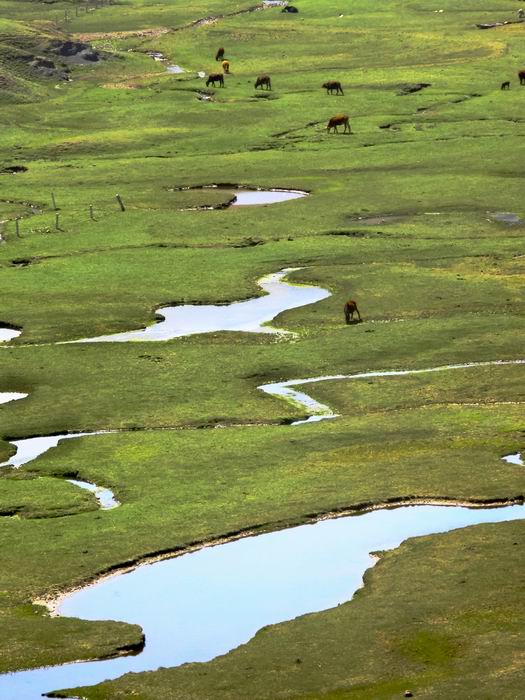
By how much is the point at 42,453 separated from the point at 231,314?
46.4ft

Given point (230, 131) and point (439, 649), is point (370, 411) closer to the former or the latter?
→ point (439, 649)

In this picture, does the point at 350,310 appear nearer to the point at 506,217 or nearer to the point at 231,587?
the point at 506,217

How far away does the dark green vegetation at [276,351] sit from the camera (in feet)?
89.0

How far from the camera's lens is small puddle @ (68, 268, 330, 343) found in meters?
49.4

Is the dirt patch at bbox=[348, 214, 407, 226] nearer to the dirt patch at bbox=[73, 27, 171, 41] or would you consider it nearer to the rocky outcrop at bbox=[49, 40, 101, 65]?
the rocky outcrop at bbox=[49, 40, 101, 65]

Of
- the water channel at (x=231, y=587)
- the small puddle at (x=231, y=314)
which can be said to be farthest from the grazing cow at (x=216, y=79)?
the water channel at (x=231, y=587)

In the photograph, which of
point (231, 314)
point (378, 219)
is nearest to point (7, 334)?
point (231, 314)

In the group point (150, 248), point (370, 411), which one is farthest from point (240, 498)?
point (150, 248)

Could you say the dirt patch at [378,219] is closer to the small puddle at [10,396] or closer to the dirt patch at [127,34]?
the small puddle at [10,396]

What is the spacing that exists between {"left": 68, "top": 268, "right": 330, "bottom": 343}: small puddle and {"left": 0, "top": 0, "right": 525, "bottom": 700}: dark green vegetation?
758 millimetres

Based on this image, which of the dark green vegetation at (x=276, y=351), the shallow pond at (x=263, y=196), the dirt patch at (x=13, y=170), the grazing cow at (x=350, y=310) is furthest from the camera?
the dirt patch at (x=13, y=170)

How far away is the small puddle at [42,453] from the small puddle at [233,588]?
405 cm

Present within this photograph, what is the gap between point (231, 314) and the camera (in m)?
51.8

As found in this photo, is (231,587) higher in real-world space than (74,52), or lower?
lower
